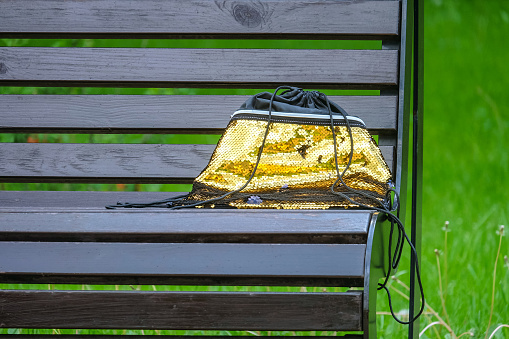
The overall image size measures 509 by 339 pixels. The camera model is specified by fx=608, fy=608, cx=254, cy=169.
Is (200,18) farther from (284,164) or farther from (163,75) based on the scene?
(284,164)

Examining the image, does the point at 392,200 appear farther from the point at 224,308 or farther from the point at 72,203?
the point at 72,203

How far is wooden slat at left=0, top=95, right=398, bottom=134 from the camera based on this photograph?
5.90ft

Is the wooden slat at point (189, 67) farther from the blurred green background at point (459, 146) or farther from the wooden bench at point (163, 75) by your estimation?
the blurred green background at point (459, 146)

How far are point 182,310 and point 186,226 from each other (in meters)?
0.14

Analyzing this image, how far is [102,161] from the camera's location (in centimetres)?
181

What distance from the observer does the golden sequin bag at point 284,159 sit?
52.5 inches

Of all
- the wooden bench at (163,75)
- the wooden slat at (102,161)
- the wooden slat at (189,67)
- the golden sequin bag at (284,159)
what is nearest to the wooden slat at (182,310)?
the golden sequin bag at (284,159)

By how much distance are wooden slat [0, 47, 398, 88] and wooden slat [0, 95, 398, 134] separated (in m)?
0.05

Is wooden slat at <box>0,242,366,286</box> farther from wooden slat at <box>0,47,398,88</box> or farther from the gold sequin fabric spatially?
wooden slat at <box>0,47,398,88</box>

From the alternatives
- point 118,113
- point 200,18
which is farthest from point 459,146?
point 118,113

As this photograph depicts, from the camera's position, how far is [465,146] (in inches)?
137

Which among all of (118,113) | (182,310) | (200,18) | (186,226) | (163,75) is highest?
(200,18)

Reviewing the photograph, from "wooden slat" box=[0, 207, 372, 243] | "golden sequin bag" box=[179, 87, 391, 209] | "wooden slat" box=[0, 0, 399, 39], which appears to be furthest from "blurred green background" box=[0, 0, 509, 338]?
"wooden slat" box=[0, 207, 372, 243]

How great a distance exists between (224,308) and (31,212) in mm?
380
